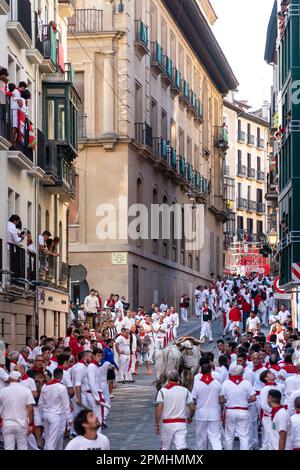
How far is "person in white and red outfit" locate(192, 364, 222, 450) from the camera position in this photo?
1919cm

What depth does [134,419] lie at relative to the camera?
26.4 metres

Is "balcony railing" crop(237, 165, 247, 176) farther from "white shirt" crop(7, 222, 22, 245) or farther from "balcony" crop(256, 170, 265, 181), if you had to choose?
"white shirt" crop(7, 222, 22, 245)

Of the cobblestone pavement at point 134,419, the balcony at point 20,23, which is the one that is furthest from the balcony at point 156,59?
the balcony at point 20,23

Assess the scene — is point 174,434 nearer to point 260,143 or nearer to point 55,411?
point 55,411

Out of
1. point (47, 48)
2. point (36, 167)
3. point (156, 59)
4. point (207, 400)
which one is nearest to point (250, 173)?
point (156, 59)

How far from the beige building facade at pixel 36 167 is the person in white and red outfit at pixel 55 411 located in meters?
10.6

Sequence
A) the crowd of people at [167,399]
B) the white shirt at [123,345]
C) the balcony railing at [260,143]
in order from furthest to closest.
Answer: the balcony railing at [260,143]
the white shirt at [123,345]
the crowd of people at [167,399]

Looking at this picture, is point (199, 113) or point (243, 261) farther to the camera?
point (243, 261)

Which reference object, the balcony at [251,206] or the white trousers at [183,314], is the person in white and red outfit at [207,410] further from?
the balcony at [251,206]

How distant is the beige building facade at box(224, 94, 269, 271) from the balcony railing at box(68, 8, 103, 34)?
5377cm

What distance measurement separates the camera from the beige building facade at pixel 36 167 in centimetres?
3238

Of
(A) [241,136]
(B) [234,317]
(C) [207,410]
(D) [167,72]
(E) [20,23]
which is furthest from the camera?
(A) [241,136]

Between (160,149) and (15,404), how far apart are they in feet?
136

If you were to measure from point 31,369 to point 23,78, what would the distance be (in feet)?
50.8
